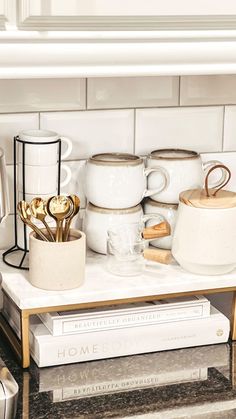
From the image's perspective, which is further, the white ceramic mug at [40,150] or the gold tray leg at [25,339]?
the white ceramic mug at [40,150]

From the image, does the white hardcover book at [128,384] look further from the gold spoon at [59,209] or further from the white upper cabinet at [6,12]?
the white upper cabinet at [6,12]

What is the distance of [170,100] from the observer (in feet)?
5.43

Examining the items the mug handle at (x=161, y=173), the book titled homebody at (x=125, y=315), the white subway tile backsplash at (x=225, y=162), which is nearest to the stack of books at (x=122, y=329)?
the book titled homebody at (x=125, y=315)

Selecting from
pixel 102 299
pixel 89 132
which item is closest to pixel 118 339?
pixel 102 299

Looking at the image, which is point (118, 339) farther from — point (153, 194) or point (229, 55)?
point (229, 55)

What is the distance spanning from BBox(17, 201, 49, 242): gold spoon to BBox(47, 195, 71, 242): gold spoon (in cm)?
3

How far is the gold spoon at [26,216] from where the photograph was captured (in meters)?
1.40

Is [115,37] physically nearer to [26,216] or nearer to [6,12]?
[6,12]

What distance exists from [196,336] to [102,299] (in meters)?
0.20

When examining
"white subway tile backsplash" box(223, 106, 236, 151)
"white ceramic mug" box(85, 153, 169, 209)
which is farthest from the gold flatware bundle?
"white subway tile backsplash" box(223, 106, 236, 151)

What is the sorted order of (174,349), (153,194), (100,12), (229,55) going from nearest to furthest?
(100,12) → (229,55) → (174,349) → (153,194)

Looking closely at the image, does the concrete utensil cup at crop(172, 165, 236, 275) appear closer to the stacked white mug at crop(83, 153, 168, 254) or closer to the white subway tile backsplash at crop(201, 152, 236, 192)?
the stacked white mug at crop(83, 153, 168, 254)

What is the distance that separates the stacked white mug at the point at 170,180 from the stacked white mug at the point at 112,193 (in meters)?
0.02

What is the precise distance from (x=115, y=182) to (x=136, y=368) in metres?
0.35
